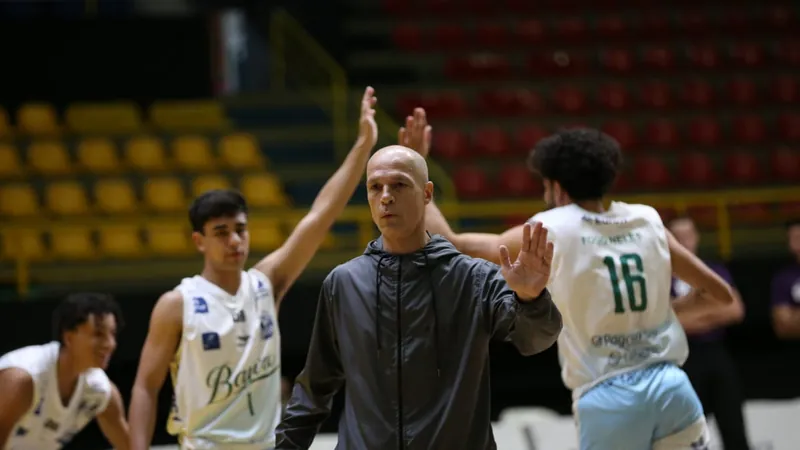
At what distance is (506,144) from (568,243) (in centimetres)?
981

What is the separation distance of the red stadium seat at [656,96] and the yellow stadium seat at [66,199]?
25.0ft

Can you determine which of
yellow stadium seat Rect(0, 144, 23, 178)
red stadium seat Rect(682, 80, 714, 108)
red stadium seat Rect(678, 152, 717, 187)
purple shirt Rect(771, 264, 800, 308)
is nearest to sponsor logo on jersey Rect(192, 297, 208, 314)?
purple shirt Rect(771, 264, 800, 308)

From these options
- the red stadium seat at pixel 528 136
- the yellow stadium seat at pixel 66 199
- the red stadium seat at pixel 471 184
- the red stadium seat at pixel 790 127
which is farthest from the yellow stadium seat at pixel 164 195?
the red stadium seat at pixel 790 127

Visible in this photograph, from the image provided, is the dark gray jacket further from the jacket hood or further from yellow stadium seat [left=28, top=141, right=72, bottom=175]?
yellow stadium seat [left=28, top=141, right=72, bottom=175]

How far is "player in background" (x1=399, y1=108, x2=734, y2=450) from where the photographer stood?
4219 millimetres

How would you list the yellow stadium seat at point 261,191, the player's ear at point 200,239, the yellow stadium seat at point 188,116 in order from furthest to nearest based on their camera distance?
the yellow stadium seat at point 188,116 → the yellow stadium seat at point 261,191 → the player's ear at point 200,239

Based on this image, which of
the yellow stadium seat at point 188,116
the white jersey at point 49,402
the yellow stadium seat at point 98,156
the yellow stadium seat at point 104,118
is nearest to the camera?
the white jersey at point 49,402

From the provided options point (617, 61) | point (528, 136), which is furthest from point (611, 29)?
point (528, 136)

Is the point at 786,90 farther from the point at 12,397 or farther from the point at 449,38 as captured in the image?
the point at 12,397

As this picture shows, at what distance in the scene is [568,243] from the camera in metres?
4.36

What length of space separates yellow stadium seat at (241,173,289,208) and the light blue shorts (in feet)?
26.8

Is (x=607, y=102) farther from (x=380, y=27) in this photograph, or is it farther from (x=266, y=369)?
(x=266, y=369)

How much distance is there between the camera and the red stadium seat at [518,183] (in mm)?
13328

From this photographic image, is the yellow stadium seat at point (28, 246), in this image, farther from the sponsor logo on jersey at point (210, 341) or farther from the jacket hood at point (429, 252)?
the jacket hood at point (429, 252)
